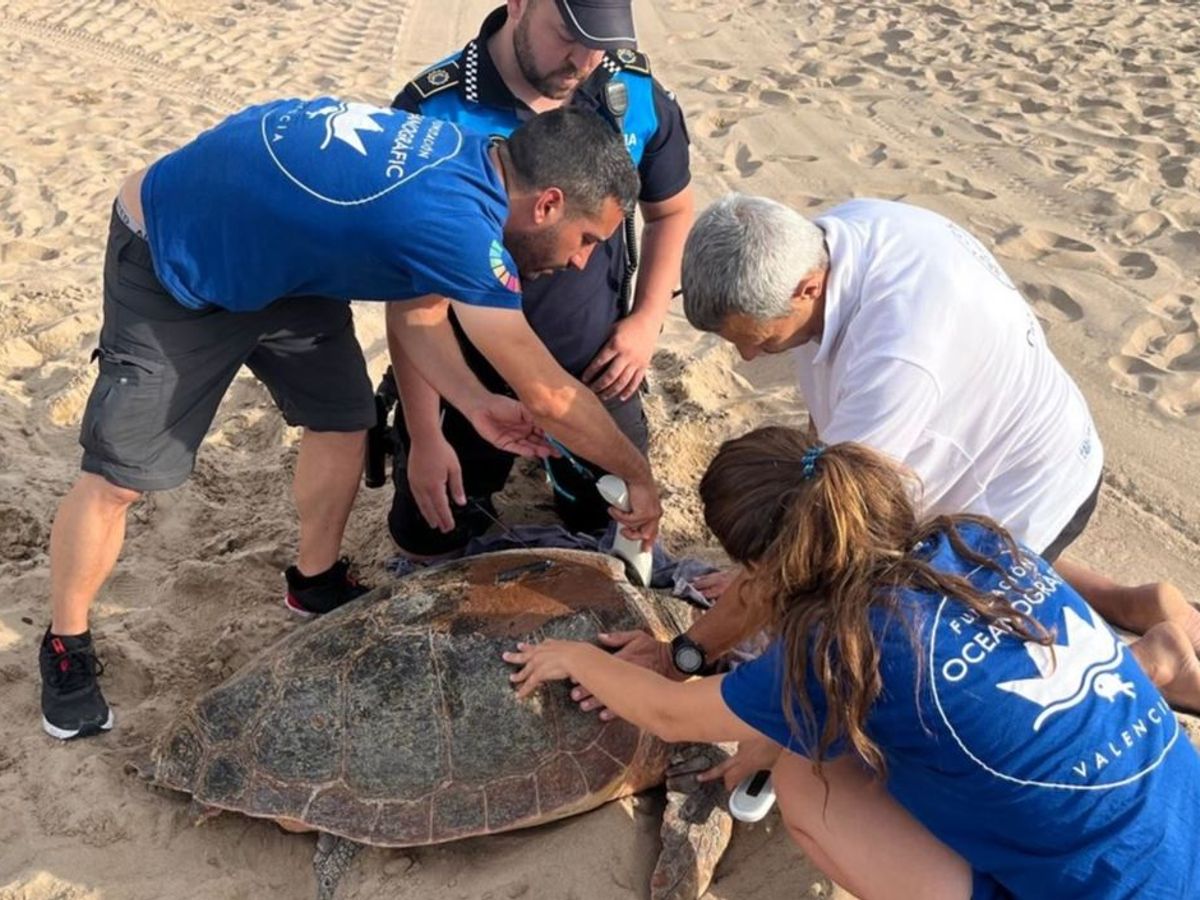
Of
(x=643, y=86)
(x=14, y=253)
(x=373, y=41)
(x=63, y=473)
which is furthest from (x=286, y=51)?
(x=643, y=86)

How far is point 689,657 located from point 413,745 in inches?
25.5

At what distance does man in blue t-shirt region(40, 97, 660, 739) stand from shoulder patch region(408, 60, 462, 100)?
34cm

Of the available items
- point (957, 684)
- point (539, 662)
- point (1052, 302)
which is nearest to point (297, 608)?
point (539, 662)

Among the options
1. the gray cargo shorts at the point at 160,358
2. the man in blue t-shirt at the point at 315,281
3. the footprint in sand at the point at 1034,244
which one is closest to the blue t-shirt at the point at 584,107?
the man in blue t-shirt at the point at 315,281

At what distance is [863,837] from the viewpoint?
200cm

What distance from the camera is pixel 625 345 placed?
10.2 ft

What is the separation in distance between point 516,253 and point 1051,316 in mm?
2761

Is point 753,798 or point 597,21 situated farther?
point 597,21

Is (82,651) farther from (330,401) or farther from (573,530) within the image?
(573,530)

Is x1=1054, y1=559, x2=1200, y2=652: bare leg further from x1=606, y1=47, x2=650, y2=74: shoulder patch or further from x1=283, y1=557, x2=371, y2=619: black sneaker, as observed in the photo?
x1=283, y1=557, x2=371, y2=619: black sneaker

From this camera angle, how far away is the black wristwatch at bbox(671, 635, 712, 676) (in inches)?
95.6

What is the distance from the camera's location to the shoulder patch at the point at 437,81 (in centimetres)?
280

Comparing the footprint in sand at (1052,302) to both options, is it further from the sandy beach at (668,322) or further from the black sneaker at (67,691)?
the black sneaker at (67,691)

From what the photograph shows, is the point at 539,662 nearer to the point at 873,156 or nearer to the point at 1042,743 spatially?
the point at 1042,743
